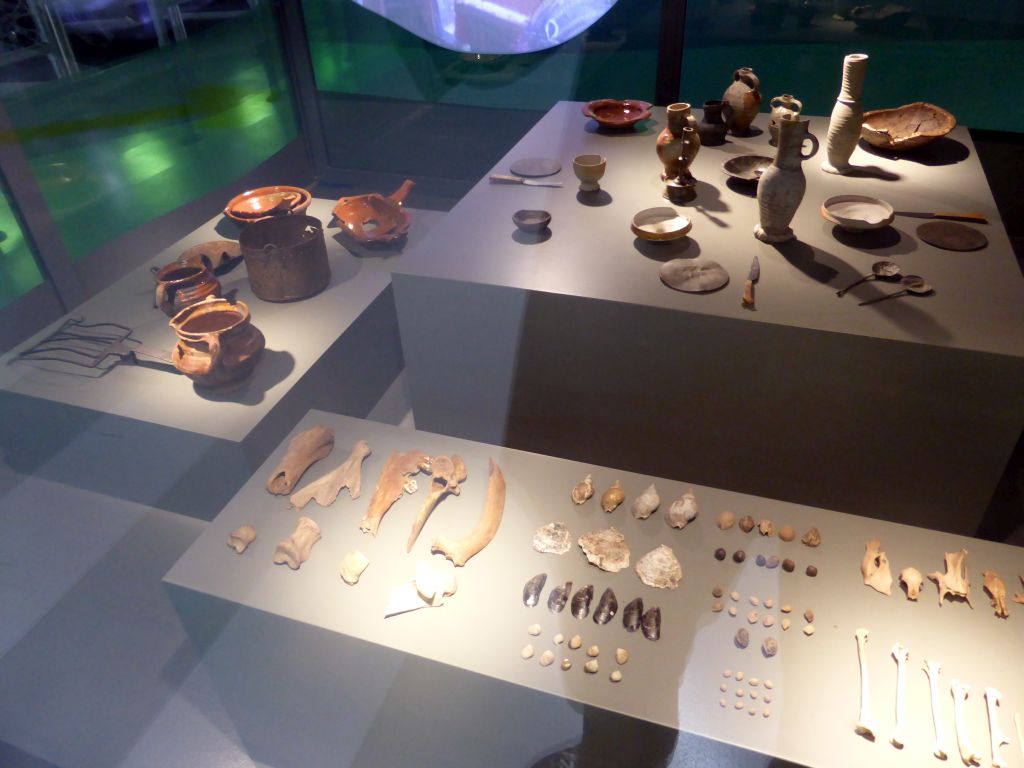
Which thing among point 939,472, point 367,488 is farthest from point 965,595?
point 367,488

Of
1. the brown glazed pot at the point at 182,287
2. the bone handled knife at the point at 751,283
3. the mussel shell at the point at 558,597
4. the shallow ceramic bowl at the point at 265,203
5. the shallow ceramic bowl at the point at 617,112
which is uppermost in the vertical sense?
the shallow ceramic bowl at the point at 617,112

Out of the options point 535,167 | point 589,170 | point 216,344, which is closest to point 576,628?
point 216,344

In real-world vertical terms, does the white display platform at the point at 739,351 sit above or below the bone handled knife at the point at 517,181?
below

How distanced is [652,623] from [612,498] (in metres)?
0.36

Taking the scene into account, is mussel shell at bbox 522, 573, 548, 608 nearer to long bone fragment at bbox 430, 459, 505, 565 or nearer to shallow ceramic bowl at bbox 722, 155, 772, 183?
long bone fragment at bbox 430, 459, 505, 565

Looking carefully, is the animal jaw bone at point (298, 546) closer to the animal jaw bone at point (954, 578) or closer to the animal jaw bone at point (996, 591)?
the animal jaw bone at point (954, 578)

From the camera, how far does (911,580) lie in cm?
163

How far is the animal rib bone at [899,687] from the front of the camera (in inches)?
53.9

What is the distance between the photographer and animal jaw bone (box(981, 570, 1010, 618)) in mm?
1574

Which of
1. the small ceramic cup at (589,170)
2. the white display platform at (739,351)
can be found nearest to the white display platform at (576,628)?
the white display platform at (739,351)

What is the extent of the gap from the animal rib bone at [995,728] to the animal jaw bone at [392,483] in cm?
134

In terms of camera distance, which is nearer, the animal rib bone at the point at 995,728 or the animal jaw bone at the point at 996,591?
the animal rib bone at the point at 995,728

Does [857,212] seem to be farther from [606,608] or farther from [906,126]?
[606,608]

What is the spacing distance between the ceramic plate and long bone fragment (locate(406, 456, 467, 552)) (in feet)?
4.93
